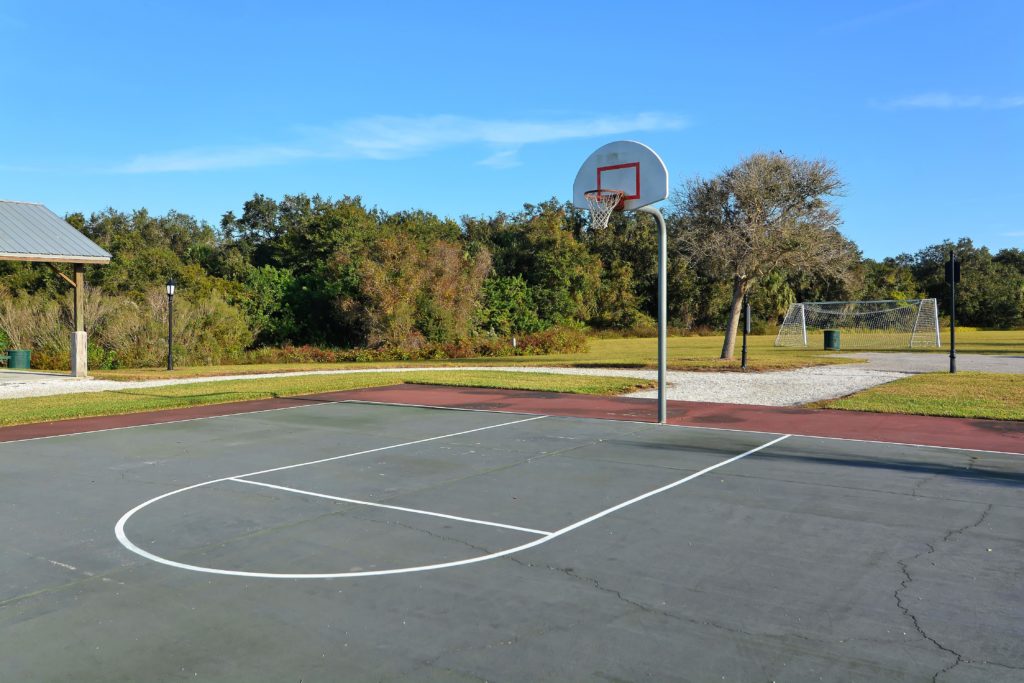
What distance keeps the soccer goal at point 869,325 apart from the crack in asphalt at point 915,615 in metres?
35.2

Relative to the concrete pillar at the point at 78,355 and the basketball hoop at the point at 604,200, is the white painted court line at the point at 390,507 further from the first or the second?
the concrete pillar at the point at 78,355

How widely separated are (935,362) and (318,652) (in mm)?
30098

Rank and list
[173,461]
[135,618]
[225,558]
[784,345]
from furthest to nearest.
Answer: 1. [784,345]
2. [173,461]
3. [225,558]
4. [135,618]

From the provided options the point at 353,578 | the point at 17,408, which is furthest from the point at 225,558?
the point at 17,408

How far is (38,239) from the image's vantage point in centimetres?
2378

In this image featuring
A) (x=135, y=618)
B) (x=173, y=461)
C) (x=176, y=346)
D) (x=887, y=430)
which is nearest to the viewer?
(x=135, y=618)

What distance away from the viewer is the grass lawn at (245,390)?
16.5 m

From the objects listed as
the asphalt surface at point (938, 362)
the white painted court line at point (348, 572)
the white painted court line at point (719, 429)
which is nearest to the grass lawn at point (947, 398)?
the asphalt surface at point (938, 362)

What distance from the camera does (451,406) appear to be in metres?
17.4

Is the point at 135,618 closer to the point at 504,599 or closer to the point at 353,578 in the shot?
the point at 353,578

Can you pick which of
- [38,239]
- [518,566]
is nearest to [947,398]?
[518,566]

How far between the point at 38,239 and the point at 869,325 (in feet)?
145

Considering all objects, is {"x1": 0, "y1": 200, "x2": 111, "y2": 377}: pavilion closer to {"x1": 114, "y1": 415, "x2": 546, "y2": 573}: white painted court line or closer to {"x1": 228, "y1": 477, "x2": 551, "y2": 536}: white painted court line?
{"x1": 114, "y1": 415, "x2": 546, "y2": 573}: white painted court line

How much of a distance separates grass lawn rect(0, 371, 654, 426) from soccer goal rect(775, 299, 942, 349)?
23946 mm
